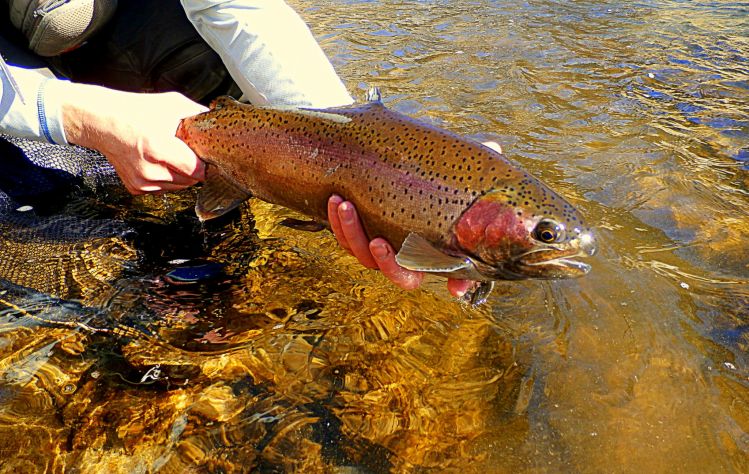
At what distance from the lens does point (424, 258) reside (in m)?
2.19

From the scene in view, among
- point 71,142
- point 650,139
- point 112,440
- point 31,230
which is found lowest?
point 650,139

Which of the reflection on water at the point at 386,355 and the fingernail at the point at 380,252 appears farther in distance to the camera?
the fingernail at the point at 380,252

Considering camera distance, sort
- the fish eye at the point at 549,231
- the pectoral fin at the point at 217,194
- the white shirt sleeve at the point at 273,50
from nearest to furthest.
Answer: the fish eye at the point at 549,231, the pectoral fin at the point at 217,194, the white shirt sleeve at the point at 273,50

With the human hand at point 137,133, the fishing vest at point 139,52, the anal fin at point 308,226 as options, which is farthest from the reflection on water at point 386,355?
the fishing vest at point 139,52

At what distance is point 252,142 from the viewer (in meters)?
2.63

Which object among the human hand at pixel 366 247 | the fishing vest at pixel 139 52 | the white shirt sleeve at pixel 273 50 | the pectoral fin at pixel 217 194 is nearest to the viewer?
the human hand at pixel 366 247

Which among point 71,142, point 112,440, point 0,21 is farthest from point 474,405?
point 0,21

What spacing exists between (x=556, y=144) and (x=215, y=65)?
10.2 feet

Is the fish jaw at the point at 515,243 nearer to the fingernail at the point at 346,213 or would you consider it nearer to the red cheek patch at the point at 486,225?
the red cheek patch at the point at 486,225

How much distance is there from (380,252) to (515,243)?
628 millimetres

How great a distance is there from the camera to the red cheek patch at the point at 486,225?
211 centimetres

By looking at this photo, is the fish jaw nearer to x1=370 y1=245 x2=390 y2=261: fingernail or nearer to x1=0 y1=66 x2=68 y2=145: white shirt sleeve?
x1=370 y1=245 x2=390 y2=261: fingernail

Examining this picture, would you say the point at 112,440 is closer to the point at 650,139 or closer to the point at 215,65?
the point at 215,65

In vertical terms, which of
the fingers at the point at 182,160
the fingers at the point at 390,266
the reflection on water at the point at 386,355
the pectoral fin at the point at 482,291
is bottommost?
the reflection on water at the point at 386,355
